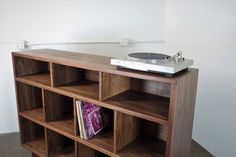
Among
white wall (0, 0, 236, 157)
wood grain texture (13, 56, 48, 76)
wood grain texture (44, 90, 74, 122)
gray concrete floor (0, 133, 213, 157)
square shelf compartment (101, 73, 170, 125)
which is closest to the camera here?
square shelf compartment (101, 73, 170, 125)

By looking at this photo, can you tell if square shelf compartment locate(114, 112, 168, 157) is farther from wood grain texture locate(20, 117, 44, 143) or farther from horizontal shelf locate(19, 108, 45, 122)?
wood grain texture locate(20, 117, 44, 143)

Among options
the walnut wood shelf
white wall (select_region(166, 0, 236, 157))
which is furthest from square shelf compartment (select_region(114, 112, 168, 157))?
white wall (select_region(166, 0, 236, 157))

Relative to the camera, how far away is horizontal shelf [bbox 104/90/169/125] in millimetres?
1171

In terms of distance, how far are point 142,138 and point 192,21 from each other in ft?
4.64

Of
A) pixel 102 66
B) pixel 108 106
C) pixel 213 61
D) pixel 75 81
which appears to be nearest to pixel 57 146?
pixel 75 81

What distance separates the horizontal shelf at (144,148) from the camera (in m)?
1.33

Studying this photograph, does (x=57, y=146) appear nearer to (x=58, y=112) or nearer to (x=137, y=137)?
(x=58, y=112)

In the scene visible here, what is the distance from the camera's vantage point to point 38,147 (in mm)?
1916

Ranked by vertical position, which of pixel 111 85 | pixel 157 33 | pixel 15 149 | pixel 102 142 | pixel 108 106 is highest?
pixel 157 33

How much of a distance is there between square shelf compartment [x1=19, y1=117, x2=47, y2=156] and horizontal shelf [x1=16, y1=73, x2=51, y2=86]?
0.38 meters

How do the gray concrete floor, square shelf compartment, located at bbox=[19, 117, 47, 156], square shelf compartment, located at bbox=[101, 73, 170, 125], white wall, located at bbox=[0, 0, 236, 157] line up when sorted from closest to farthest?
1. square shelf compartment, located at bbox=[101, 73, 170, 125]
2. square shelf compartment, located at bbox=[19, 117, 47, 156]
3. white wall, located at bbox=[0, 0, 236, 157]
4. the gray concrete floor

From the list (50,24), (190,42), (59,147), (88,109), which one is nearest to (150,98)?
(88,109)

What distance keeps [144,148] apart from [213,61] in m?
1.21

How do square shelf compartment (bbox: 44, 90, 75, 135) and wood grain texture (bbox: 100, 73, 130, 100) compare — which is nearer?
wood grain texture (bbox: 100, 73, 130, 100)
